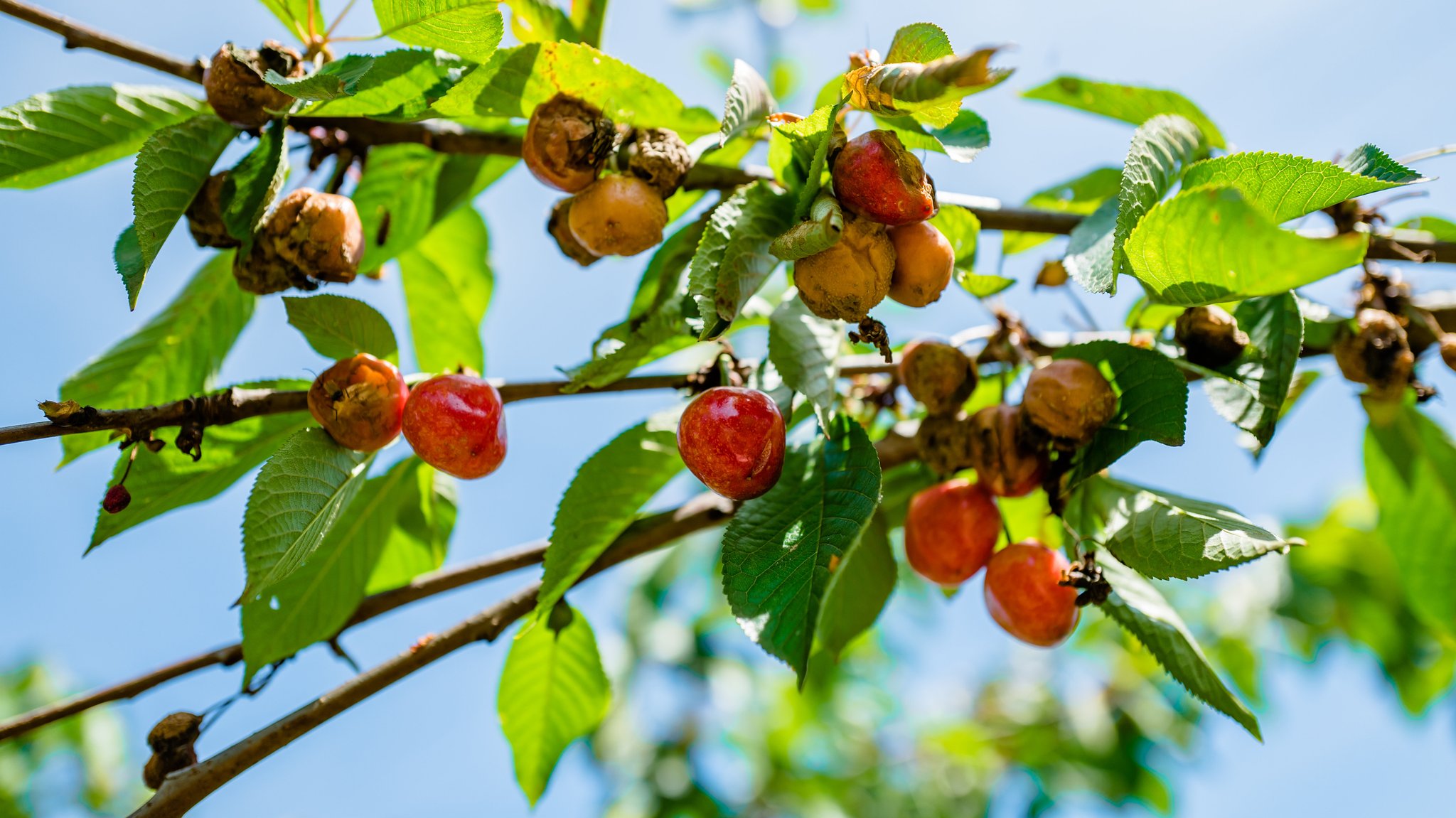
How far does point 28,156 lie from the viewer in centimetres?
156

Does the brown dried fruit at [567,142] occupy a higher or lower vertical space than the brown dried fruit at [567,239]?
higher

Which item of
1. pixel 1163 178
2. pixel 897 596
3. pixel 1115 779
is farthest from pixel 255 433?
pixel 1115 779

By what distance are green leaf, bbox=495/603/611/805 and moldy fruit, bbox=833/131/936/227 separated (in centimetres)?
99

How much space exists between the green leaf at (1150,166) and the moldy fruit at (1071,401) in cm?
16

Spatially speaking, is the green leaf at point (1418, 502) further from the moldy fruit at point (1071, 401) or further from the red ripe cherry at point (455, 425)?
the red ripe cherry at point (455, 425)

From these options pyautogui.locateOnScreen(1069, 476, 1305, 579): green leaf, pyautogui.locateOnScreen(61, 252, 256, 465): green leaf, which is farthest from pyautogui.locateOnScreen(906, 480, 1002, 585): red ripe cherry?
pyautogui.locateOnScreen(61, 252, 256, 465): green leaf

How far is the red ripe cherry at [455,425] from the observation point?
1.37 m

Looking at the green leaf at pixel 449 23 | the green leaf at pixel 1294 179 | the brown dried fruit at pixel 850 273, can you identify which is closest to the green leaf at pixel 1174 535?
the green leaf at pixel 1294 179

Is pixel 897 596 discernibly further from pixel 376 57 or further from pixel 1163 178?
pixel 376 57

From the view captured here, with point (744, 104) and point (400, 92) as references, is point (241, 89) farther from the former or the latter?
point (744, 104)

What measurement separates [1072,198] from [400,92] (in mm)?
1368

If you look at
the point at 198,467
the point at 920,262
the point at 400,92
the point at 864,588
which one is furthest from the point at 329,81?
the point at 864,588

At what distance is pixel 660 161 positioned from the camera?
1449mm

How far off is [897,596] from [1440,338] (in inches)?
117
